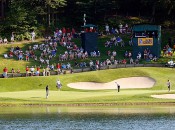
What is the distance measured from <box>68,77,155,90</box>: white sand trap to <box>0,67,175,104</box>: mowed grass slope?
655 mm

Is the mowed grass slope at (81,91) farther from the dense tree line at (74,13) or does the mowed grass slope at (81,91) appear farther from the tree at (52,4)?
the tree at (52,4)

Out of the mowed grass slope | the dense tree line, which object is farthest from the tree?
the mowed grass slope

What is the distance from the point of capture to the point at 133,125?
5047 cm

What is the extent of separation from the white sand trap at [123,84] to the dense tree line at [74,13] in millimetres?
23510

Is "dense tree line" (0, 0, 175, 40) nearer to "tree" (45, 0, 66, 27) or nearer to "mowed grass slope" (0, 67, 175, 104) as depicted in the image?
"tree" (45, 0, 66, 27)

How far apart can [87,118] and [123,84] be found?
2571 cm

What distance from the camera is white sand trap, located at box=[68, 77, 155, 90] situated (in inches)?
3098

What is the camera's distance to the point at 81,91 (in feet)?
249

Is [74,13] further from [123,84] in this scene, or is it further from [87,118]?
[87,118]

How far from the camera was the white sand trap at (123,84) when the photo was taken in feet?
258

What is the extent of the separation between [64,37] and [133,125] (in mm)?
49202

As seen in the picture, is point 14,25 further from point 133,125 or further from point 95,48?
point 133,125

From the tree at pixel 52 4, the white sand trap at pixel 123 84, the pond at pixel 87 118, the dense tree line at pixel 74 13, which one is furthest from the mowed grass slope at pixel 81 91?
the tree at pixel 52 4

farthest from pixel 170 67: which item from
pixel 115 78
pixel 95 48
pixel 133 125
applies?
pixel 133 125
